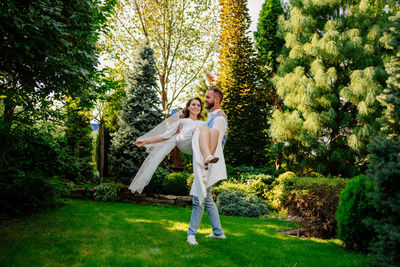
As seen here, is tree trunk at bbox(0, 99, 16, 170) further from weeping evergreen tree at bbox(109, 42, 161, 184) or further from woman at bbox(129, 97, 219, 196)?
weeping evergreen tree at bbox(109, 42, 161, 184)

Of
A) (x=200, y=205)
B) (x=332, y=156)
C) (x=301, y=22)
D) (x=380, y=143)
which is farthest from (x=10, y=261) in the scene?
(x=301, y=22)

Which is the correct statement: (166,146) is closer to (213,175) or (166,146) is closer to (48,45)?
(213,175)

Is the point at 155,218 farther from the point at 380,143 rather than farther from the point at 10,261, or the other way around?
the point at 380,143

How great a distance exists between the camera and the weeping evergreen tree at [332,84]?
945 centimetres

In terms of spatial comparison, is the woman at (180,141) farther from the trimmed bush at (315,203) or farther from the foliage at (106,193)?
the foliage at (106,193)

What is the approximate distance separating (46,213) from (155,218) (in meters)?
2.47

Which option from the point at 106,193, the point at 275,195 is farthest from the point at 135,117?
the point at 275,195

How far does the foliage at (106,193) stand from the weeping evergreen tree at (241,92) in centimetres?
535

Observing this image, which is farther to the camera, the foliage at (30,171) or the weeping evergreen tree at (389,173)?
the foliage at (30,171)

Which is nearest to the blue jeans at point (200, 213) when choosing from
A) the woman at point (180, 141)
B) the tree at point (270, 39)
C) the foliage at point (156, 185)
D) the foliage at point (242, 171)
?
the woman at point (180, 141)

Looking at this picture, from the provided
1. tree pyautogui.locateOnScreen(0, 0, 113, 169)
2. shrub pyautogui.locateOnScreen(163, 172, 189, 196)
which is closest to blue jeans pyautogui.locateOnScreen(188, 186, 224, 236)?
tree pyautogui.locateOnScreen(0, 0, 113, 169)

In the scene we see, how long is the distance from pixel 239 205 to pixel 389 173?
18.7 feet

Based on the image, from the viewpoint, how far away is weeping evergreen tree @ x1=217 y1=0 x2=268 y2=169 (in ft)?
40.7

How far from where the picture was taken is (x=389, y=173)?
2146 millimetres
